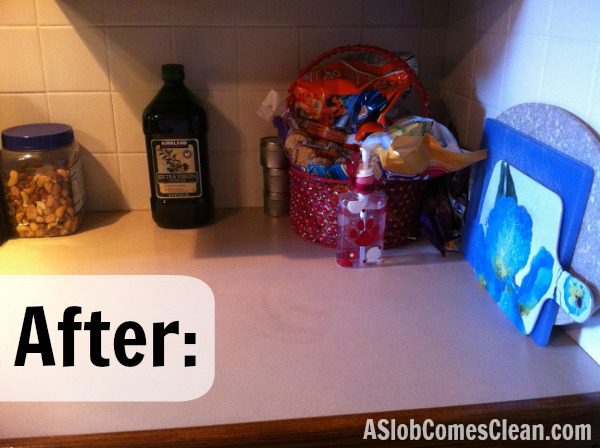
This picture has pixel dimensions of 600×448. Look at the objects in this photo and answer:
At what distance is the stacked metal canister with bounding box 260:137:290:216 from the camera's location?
3.45 feet

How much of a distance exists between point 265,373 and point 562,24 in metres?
0.56

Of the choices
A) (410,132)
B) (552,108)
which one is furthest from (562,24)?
(410,132)

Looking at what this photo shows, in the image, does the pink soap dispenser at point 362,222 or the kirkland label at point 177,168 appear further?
the kirkland label at point 177,168

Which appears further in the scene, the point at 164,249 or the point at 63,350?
the point at 164,249

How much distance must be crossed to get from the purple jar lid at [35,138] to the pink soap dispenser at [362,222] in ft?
1.58

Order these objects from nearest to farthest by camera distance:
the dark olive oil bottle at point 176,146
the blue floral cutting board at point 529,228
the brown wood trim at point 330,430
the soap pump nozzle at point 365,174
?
the brown wood trim at point 330,430 < the blue floral cutting board at point 529,228 < the soap pump nozzle at point 365,174 < the dark olive oil bottle at point 176,146

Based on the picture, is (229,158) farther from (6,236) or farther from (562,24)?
(562,24)

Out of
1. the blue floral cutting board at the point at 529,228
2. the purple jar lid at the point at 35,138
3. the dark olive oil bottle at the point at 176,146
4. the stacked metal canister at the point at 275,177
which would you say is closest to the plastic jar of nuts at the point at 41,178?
the purple jar lid at the point at 35,138

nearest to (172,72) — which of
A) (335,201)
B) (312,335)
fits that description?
(335,201)

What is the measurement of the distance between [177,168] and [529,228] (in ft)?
1.90

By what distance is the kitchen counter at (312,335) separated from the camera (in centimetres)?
60

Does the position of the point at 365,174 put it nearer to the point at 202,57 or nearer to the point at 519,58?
the point at 519,58

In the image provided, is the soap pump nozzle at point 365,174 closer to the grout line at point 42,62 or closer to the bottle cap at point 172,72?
the bottle cap at point 172,72

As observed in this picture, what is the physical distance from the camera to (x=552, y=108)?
2.35 ft
